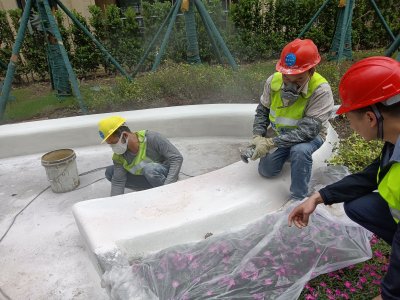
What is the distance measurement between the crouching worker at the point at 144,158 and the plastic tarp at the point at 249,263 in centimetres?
82

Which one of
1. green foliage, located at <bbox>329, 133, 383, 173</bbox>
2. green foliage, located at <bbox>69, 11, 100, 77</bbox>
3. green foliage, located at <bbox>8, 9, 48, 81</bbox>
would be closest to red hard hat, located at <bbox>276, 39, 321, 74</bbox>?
green foliage, located at <bbox>329, 133, 383, 173</bbox>

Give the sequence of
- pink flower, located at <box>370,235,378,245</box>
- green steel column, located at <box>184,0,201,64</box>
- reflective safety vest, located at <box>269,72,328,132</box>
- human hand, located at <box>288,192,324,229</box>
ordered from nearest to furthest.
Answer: human hand, located at <box>288,192,324,229</box>
pink flower, located at <box>370,235,378,245</box>
reflective safety vest, located at <box>269,72,328,132</box>
green steel column, located at <box>184,0,201,64</box>

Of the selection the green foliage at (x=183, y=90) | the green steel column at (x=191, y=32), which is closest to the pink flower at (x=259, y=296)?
the green foliage at (x=183, y=90)

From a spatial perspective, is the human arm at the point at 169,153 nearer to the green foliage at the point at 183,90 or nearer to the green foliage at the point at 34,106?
the green foliage at the point at 183,90

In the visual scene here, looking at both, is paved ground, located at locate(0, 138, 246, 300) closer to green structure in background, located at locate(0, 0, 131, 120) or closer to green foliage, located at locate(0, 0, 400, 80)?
green structure in background, located at locate(0, 0, 131, 120)

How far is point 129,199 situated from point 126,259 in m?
0.56

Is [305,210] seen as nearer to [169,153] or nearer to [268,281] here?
[268,281]

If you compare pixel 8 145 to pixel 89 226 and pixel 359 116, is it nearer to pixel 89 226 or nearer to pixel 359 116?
pixel 89 226

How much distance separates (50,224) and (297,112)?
2260mm

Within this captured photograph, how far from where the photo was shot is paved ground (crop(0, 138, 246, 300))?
7.43 feet

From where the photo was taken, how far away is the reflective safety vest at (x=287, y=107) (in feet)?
7.88

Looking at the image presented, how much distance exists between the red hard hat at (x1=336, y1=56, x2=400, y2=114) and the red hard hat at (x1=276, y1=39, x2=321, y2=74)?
3.11 feet

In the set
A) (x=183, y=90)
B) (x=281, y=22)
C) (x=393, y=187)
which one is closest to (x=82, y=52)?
(x=183, y=90)

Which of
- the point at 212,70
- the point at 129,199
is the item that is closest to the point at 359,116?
the point at 129,199
